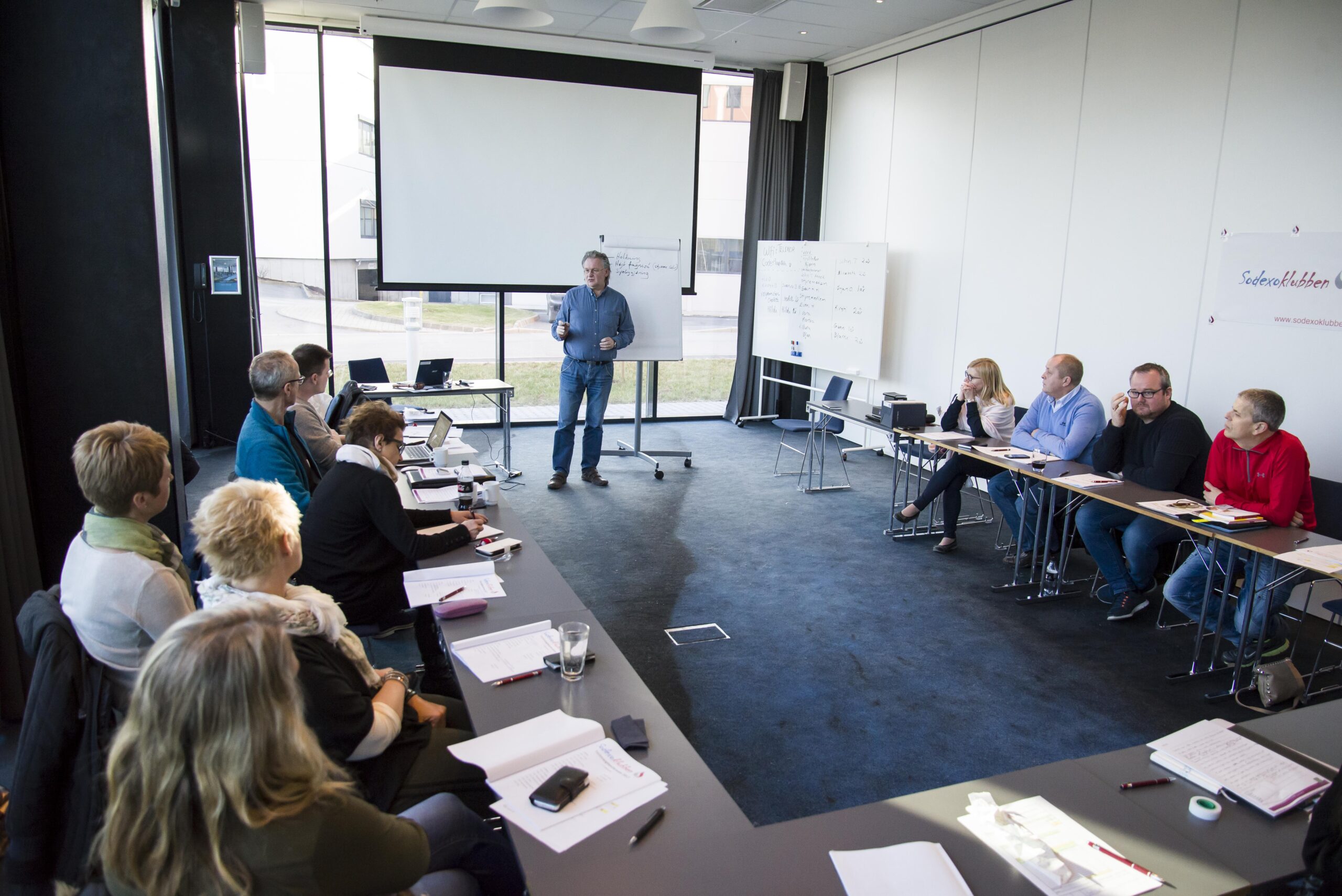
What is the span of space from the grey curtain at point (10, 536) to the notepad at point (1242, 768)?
345 cm

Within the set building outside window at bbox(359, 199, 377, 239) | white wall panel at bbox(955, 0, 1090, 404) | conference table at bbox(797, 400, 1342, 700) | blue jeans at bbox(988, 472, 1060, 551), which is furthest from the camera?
building outside window at bbox(359, 199, 377, 239)

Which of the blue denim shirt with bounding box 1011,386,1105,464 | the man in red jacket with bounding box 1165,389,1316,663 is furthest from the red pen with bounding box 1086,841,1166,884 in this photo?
the blue denim shirt with bounding box 1011,386,1105,464

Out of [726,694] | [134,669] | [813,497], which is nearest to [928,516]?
[813,497]

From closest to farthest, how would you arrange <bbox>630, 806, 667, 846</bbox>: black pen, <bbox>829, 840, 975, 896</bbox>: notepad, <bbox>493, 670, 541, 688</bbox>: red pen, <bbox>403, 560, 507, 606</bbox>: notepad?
<bbox>829, 840, 975, 896</bbox>: notepad
<bbox>630, 806, 667, 846</bbox>: black pen
<bbox>493, 670, 541, 688</bbox>: red pen
<bbox>403, 560, 507, 606</bbox>: notepad

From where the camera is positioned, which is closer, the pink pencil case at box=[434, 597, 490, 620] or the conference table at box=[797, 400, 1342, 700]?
the pink pencil case at box=[434, 597, 490, 620]

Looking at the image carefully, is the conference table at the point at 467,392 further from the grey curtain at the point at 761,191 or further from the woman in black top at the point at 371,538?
the grey curtain at the point at 761,191

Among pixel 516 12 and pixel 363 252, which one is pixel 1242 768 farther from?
pixel 363 252

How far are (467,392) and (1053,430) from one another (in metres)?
3.94

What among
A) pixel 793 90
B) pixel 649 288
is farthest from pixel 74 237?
pixel 793 90

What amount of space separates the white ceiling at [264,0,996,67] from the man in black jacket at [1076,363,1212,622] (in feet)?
11.6

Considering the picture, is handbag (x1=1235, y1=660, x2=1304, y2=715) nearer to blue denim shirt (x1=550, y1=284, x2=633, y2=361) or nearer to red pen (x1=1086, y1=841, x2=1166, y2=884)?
red pen (x1=1086, y1=841, x2=1166, y2=884)

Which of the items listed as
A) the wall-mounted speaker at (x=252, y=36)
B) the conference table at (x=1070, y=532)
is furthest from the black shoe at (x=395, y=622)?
the wall-mounted speaker at (x=252, y=36)

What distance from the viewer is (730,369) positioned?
952 centimetres

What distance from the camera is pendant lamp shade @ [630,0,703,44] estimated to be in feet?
16.1
